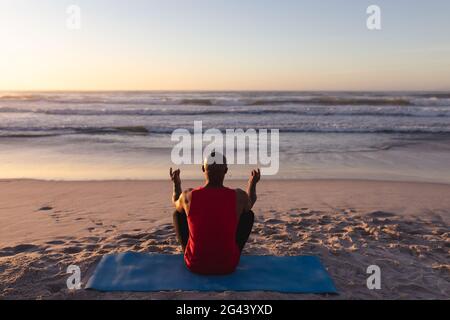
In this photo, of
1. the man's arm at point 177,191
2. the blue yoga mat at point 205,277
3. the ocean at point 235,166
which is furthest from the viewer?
the ocean at point 235,166

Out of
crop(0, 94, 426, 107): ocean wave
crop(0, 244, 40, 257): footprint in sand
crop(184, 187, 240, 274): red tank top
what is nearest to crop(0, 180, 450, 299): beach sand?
crop(0, 244, 40, 257): footprint in sand

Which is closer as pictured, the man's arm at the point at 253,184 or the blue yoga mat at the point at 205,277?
the blue yoga mat at the point at 205,277

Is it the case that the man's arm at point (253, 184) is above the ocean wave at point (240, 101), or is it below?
below

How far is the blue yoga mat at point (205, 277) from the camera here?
3742 millimetres

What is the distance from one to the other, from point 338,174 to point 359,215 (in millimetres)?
3015

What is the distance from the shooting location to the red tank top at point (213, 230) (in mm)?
3568

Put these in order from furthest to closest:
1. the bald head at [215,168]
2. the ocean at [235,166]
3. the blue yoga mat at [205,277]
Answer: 1. the ocean at [235,166]
2. the blue yoga mat at [205,277]
3. the bald head at [215,168]

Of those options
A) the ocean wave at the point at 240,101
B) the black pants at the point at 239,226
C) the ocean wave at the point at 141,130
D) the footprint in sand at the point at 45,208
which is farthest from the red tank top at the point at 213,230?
the ocean wave at the point at 240,101

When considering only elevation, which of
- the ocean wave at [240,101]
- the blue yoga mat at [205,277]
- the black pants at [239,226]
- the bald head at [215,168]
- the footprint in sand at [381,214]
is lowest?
the blue yoga mat at [205,277]

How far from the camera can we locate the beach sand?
3881mm

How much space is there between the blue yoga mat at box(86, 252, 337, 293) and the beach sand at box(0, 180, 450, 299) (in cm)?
10

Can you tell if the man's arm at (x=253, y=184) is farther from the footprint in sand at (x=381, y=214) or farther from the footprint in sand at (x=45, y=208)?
the footprint in sand at (x=45, y=208)

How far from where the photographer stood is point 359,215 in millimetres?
6148
